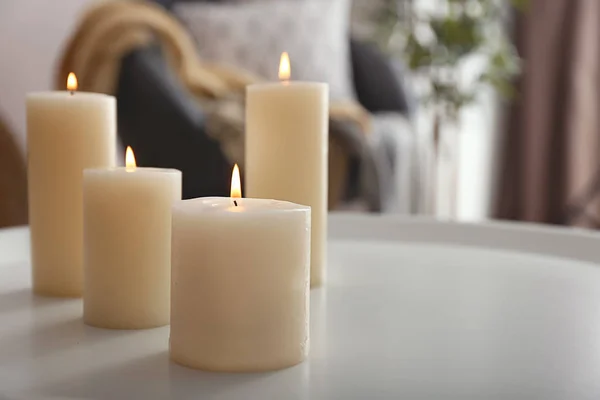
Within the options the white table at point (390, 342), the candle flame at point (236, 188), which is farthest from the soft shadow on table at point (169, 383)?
the candle flame at point (236, 188)

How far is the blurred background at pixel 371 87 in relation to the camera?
1.74 m

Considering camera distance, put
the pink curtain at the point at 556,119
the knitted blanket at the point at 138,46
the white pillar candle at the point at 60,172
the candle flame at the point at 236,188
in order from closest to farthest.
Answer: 1. the candle flame at the point at 236,188
2. the white pillar candle at the point at 60,172
3. the knitted blanket at the point at 138,46
4. the pink curtain at the point at 556,119

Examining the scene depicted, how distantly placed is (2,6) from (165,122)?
70 cm

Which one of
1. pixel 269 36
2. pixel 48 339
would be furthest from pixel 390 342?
pixel 269 36

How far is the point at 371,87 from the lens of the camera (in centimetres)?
279

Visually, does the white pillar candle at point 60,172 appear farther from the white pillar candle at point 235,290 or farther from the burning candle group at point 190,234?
the white pillar candle at point 235,290

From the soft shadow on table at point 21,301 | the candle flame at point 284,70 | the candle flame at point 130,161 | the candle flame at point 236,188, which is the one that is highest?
Answer: the candle flame at point 284,70

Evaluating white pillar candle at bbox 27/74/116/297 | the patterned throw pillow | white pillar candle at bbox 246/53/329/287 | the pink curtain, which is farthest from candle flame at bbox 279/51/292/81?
Answer: the pink curtain

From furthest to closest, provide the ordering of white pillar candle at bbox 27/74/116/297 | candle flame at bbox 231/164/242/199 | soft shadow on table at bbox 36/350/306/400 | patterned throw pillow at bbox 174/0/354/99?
1. patterned throw pillow at bbox 174/0/354/99
2. white pillar candle at bbox 27/74/116/297
3. candle flame at bbox 231/164/242/199
4. soft shadow on table at bbox 36/350/306/400

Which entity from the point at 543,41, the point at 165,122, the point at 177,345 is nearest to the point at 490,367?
the point at 177,345

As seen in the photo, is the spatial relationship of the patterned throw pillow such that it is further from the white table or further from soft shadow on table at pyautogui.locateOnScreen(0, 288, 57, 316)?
soft shadow on table at pyautogui.locateOnScreen(0, 288, 57, 316)

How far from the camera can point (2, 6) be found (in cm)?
205

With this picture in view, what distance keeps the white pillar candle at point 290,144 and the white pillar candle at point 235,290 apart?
22 centimetres

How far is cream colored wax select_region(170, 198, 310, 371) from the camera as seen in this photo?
44cm
